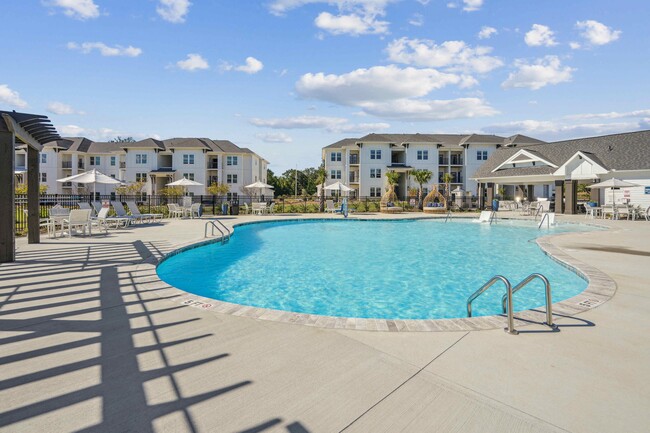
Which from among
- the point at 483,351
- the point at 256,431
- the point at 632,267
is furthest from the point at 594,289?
the point at 256,431

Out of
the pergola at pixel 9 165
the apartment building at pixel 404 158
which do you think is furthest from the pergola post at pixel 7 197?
the apartment building at pixel 404 158

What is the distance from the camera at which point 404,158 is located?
155ft

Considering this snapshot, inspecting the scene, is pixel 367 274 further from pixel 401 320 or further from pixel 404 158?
pixel 404 158

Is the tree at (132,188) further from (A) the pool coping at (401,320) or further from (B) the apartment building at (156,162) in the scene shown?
(A) the pool coping at (401,320)

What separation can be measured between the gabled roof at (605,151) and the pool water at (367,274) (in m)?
17.9

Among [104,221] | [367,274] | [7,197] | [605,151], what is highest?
[605,151]

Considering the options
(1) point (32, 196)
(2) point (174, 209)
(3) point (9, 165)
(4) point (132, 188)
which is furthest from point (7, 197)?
(4) point (132, 188)

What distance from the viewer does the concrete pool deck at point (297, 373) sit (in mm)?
2434

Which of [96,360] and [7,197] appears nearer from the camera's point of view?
[96,360]

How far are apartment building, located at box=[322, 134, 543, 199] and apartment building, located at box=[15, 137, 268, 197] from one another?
40.1ft

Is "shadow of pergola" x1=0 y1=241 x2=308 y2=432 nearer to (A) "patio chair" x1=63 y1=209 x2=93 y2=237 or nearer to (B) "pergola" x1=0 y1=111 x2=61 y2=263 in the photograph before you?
(B) "pergola" x1=0 y1=111 x2=61 y2=263

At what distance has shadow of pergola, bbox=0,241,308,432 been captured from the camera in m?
2.44

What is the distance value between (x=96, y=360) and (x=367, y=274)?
6.89m

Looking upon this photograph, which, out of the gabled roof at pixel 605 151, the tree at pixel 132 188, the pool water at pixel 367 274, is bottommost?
the pool water at pixel 367 274
